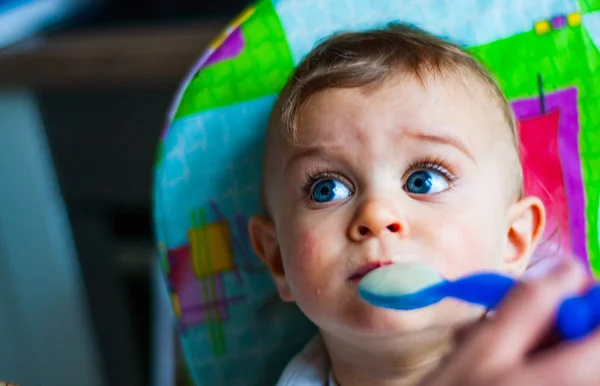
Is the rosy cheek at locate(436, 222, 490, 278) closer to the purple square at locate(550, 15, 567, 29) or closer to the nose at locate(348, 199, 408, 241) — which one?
the nose at locate(348, 199, 408, 241)

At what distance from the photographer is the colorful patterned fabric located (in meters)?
0.74

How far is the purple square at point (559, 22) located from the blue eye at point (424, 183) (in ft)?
0.85

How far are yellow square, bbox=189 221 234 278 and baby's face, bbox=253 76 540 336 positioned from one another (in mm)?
140

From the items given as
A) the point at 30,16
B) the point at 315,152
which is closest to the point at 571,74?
the point at 315,152

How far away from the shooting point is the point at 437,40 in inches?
27.3

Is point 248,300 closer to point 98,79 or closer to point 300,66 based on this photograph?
point 300,66

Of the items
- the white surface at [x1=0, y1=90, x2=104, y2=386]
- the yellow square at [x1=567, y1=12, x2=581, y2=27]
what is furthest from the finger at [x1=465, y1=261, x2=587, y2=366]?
the white surface at [x1=0, y1=90, x2=104, y2=386]

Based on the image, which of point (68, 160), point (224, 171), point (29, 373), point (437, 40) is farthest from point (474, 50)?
point (29, 373)

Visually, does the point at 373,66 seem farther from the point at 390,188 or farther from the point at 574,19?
the point at 574,19

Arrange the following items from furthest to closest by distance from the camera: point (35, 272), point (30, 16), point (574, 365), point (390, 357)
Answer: point (35, 272), point (30, 16), point (390, 357), point (574, 365)

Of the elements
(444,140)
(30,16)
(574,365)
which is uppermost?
(30,16)

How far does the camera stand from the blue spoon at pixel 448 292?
0.38 m

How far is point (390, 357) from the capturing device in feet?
2.06

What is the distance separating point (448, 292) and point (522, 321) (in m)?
0.09
